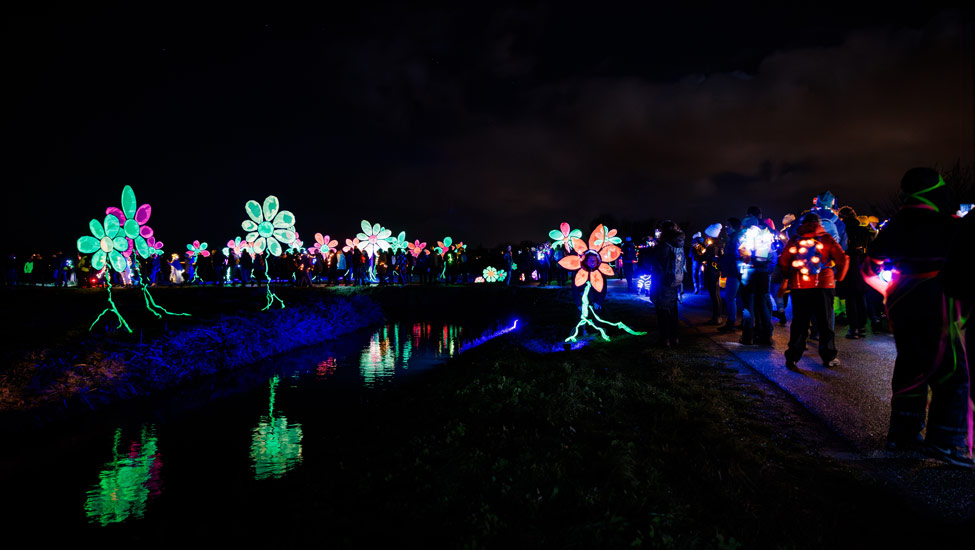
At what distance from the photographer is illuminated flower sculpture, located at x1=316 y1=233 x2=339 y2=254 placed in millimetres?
32219

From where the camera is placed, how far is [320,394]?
27.7 feet

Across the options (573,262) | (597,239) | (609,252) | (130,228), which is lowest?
(573,262)

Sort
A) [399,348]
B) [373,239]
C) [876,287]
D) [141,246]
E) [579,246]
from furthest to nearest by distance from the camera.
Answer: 1. [373,239]
2. [399,348]
3. [141,246]
4. [579,246]
5. [876,287]

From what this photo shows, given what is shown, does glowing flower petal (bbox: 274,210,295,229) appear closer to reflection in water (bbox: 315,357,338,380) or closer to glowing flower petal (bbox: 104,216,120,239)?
glowing flower petal (bbox: 104,216,120,239)

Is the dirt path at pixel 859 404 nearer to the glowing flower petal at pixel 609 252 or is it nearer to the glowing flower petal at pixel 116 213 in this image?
the glowing flower petal at pixel 609 252

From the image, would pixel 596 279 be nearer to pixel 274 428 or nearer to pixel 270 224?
pixel 274 428

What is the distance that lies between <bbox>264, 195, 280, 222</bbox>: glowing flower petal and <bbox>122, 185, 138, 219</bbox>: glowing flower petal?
3959 mm

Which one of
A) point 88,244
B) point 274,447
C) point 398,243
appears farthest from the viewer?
point 398,243

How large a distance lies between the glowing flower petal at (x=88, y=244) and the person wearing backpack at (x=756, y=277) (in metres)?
12.3

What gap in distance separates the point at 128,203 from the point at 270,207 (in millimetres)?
4173

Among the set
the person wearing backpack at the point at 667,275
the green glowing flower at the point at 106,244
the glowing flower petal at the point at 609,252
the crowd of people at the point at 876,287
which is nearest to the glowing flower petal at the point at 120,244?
the green glowing flower at the point at 106,244

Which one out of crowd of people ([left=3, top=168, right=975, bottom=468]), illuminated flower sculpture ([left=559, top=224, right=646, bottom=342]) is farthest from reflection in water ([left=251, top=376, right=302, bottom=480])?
crowd of people ([left=3, top=168, right=975, bottom=468])

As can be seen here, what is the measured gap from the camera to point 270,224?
1505 cm

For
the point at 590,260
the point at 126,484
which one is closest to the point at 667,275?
the point at 590,260
